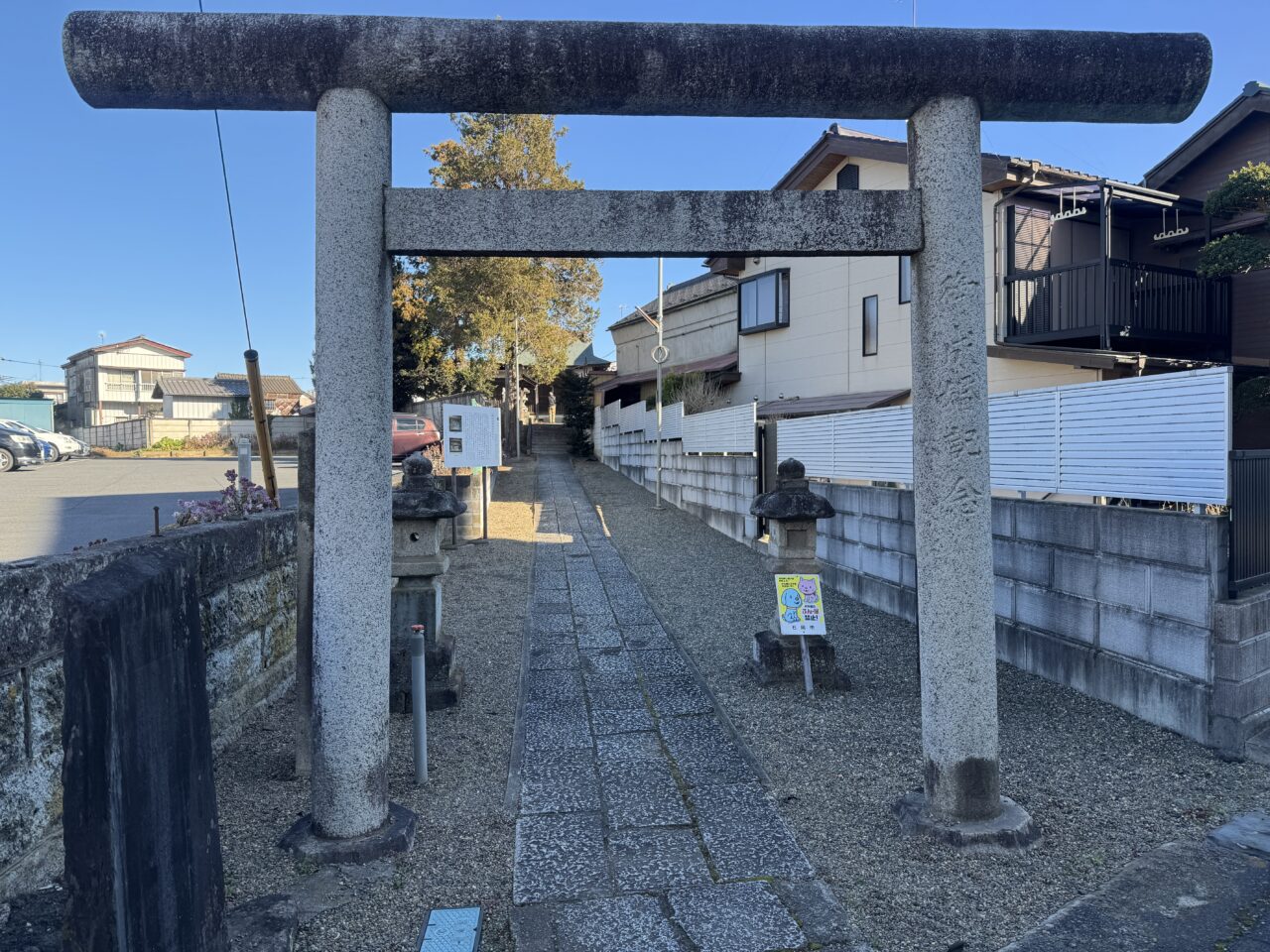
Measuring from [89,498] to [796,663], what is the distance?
491 inches

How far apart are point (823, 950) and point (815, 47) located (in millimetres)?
3611

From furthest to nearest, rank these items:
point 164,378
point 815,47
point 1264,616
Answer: point 164,378
point 1264,616
point 815,47

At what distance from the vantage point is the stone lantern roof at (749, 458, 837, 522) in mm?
6332

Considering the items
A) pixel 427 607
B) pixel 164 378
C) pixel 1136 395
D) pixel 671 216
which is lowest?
pixel 427 607

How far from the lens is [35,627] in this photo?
3.00m

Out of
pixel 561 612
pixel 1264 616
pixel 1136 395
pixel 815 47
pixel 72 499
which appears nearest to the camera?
pixel 815 47

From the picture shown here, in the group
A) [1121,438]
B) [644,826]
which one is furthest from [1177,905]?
[1121,438]

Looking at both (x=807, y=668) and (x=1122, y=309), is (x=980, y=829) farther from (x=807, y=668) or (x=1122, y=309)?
(x=1122, y=309)

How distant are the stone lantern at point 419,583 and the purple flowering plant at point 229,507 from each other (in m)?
1.06

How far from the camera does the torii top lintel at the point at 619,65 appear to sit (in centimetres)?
329

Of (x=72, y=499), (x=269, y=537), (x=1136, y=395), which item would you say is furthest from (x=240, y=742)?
(x=72, y=499)

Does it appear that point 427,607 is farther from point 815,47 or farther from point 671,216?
point 815,47

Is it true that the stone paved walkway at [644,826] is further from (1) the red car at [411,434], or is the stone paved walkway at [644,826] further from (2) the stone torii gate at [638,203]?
(1) the red car at [411,434]

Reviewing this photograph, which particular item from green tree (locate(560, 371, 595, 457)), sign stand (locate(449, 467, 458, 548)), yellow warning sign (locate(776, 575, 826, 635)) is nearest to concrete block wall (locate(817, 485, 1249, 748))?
yellow warning sign (locate(776, 575, 826, 635))
